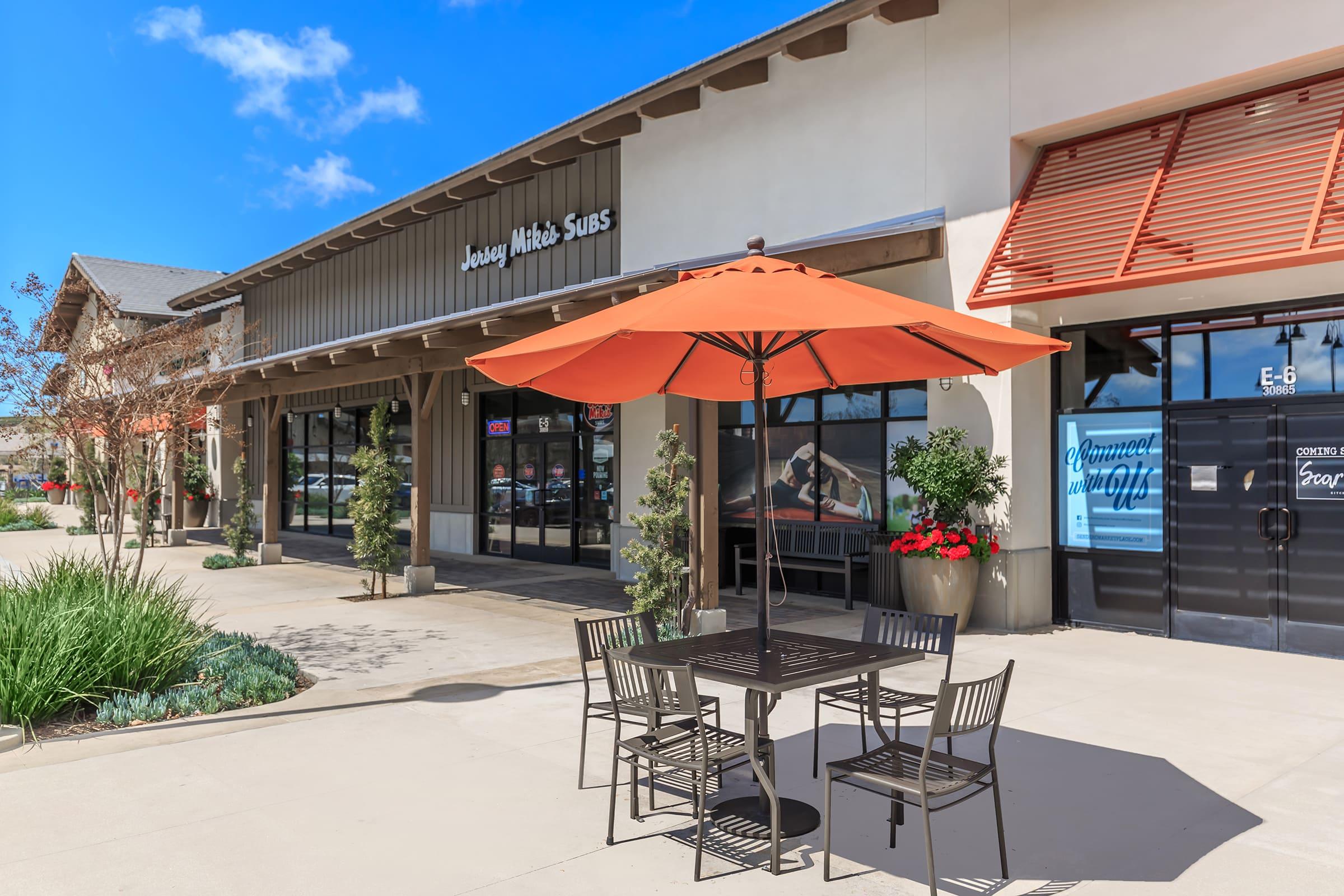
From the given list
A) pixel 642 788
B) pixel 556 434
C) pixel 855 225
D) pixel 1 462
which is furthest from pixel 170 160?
pixel 642 788

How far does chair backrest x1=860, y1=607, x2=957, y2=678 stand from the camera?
4.95 metres

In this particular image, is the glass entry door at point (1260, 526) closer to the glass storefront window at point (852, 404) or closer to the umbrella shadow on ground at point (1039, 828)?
the glass storefront window at point (852, 404)

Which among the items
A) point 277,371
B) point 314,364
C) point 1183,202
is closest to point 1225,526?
point 1183,202

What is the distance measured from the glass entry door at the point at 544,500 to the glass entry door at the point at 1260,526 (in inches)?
373

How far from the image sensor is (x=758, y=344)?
4855mm

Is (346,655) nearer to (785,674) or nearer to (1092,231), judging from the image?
(785,674)

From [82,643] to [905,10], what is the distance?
961cm

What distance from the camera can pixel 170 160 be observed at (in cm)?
7225

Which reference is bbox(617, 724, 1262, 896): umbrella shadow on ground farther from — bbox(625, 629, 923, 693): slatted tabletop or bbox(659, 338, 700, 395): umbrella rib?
bbox(659, 338, 700, 395): umbrella rib

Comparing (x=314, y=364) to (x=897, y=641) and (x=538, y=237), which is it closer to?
(x=538, y=237)

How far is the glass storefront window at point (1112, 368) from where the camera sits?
961 cm

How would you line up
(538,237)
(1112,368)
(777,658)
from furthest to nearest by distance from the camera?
(538,237)
(1112,368)
(777,658)

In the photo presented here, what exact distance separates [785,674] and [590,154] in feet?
41.2

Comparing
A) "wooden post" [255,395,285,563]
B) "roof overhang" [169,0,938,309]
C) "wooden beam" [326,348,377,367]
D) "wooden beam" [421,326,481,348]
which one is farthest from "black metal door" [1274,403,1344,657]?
"wooden post" [255,395,285,563]
